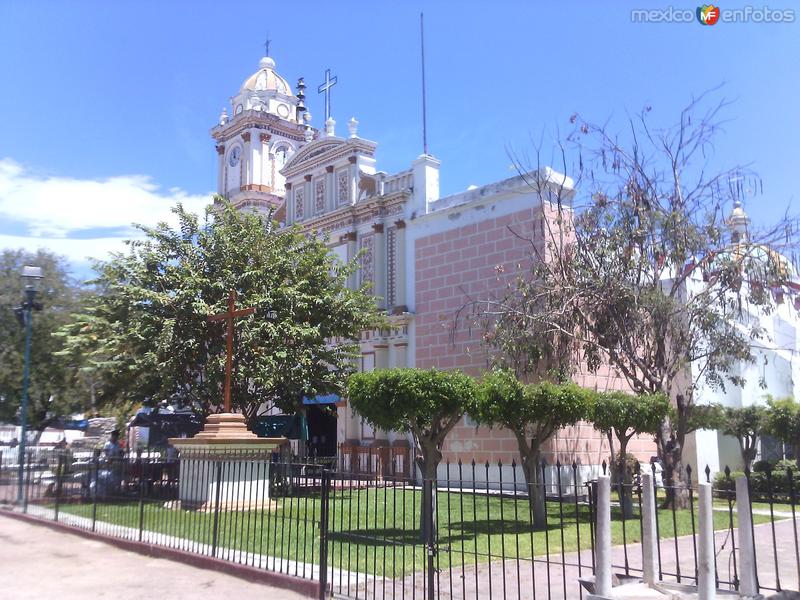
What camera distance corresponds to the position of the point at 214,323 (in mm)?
17422

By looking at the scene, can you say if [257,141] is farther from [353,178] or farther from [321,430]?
[321,430]

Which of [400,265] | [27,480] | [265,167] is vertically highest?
[265,167]

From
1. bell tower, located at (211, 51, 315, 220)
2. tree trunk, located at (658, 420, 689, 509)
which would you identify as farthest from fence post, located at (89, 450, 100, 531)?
bell tower, located at (211, 51, 315, 220)

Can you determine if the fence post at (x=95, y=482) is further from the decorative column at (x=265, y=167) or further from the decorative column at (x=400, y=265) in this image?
the decorative column at (x=265, y=167)

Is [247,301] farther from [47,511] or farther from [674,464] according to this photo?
[674,464]

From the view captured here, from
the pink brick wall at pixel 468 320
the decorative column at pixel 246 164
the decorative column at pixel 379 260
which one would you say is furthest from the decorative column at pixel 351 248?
the decorative column at pixel 246 164

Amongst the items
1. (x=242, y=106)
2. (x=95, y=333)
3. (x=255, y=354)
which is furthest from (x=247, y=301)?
(x=242, y=106)

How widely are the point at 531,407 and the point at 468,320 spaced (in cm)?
740

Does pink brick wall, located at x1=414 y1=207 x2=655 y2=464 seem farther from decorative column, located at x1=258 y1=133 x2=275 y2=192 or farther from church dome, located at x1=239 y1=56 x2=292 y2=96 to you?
church dome, located at x1=239 y1=56 x2=292 y2=96

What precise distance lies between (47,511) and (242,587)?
798 cm

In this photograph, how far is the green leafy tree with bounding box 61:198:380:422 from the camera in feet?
54.9

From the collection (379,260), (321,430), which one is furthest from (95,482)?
(321,430)

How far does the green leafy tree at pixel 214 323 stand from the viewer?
658 inches

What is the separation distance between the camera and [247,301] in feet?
56.4
